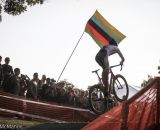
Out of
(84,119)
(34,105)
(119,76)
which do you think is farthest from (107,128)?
(84,119)

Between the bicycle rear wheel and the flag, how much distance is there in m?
3.43

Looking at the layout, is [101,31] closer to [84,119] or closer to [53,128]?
[84,119]

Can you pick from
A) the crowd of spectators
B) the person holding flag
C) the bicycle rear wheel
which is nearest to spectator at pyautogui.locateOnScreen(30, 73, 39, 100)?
the crowd of spectators

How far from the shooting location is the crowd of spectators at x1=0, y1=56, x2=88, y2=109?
11.5m

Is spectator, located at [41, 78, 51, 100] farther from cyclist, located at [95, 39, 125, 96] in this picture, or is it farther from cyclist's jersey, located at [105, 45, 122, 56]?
cyclist's jersey, located at [105, 45, 122, 56]

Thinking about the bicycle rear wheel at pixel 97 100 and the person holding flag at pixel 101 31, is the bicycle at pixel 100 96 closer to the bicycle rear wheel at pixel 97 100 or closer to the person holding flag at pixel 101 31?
the bicycle rear wheel at pixel 97 100

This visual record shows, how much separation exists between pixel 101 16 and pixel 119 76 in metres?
3.93

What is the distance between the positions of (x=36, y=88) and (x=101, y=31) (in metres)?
3.63

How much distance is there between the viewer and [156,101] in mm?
6629

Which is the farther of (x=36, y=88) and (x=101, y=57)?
(x=36, y=88)

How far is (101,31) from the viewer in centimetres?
1316

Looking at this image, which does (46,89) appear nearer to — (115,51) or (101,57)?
(115,51)

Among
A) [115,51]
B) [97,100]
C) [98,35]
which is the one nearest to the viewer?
[97,100]

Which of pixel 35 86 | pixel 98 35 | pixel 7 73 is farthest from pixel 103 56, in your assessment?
pixel 35 86
